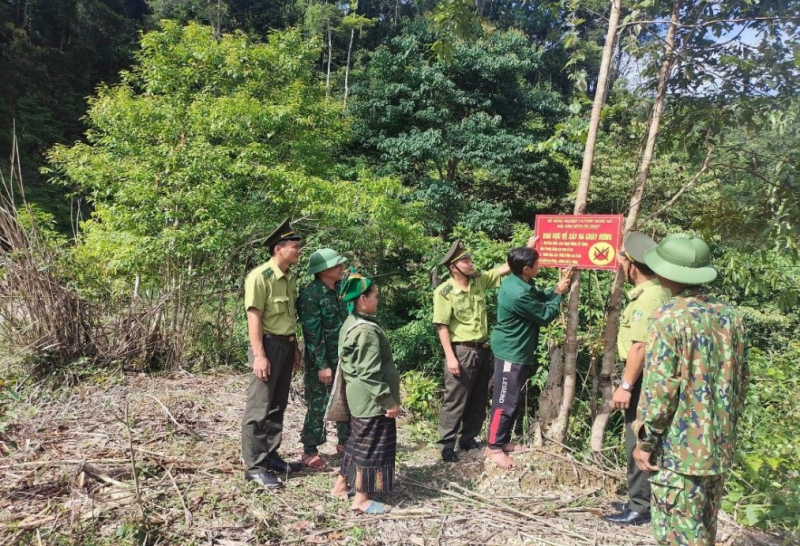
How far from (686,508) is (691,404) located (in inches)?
17.2

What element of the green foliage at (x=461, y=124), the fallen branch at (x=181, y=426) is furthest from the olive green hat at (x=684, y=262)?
the green foliage at (x=461, y=124)

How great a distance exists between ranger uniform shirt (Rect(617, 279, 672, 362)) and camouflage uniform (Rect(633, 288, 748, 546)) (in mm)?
831

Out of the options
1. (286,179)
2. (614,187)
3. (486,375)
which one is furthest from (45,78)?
(486,375)

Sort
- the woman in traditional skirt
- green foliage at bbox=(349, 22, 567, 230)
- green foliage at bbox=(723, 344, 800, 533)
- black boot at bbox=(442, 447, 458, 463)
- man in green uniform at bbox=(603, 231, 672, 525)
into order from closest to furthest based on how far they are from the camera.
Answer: green foliage at bbox=(723, 344, 800, 533) < man in green uniform at bbox=(603, 231, 672, 525) < the woman in traditional skirt < black boot at bbox=(442, 447, 458, 463) < green foliage at bbox=(349, 22, 567, 230)

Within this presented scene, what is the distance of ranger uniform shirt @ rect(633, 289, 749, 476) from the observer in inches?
81.4

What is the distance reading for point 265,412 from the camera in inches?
136

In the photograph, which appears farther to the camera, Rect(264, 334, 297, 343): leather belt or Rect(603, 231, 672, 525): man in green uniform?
Rect(264, 334, 297, 343): leather belt

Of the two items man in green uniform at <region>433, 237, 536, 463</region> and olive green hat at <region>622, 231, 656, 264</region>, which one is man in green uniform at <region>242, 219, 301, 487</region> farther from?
olive green hat at <region>622, 231, 656, 264</region>

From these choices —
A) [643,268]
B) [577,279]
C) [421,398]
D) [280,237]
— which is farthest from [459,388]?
[280,237]

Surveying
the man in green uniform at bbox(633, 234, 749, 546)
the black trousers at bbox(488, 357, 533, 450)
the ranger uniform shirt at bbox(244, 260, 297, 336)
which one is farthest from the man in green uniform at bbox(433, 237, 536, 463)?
the man in green uniform at bbox(633, 234, 749, 546)

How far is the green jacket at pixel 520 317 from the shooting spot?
12.0 feet

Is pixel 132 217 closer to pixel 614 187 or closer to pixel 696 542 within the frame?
pixel 696 542

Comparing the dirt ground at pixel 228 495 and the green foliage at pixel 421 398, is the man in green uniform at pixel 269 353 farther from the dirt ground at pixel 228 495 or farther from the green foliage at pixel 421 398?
the green foliage at pixel 421 398

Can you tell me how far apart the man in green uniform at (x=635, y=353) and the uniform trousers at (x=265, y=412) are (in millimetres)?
2154
